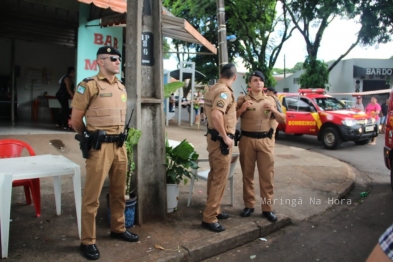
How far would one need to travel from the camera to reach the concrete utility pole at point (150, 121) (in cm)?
393

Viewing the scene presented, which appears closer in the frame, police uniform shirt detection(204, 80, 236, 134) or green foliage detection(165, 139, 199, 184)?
police uniform shirt detection(204, 80, 236, 134)

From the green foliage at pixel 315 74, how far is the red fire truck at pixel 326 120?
510 cm

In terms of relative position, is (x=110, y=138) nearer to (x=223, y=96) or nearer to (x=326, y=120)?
(x=223, y=96)

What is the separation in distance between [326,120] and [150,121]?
26.5 feet

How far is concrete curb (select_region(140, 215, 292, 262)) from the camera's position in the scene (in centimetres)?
336

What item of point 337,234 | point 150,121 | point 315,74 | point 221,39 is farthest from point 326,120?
point 150,121

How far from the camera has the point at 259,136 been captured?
436 cm

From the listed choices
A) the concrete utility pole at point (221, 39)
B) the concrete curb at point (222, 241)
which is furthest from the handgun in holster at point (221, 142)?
the concrete utility pole at point (221, 39)

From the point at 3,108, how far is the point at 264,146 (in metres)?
9.44

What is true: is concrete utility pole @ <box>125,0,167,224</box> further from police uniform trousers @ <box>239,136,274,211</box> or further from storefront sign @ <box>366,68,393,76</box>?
storefront sign @ <box>366,68,393,76</box>

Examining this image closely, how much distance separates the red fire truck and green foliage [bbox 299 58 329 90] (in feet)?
16.7

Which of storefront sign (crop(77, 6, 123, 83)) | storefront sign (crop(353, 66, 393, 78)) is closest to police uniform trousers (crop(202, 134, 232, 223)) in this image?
storefront sign (crop(77, 6, 123, 83))

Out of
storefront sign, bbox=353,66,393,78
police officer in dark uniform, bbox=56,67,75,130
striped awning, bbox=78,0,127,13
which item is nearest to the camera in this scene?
striped awning, bbox=78,0,127,13

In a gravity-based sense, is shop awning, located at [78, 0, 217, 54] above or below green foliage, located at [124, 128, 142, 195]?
above
